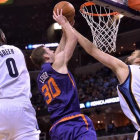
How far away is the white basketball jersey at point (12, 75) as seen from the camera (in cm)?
316

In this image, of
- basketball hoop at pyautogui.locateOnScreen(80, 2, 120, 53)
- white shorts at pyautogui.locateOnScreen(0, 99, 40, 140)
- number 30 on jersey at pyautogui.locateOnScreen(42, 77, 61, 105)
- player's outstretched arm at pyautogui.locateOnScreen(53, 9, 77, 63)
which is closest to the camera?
white shorts at pyautogui.locateOnScreen(0, 99, 40, 140)

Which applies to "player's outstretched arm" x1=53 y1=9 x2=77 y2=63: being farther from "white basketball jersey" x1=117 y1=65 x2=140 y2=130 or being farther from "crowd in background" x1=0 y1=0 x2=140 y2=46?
"crowd in background" x1=0 y1=0 x2=140 y2=46

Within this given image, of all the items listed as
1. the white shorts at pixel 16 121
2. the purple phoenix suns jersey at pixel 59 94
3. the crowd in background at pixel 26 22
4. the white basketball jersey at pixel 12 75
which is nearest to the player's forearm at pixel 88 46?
the purple phoenix suns jersey at pixel 59 94

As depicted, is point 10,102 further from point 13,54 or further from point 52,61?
point 52,61

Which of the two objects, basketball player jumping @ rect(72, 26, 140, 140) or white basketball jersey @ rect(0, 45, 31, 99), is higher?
white basketball jersey @ rect(0, 45, 31, 99)

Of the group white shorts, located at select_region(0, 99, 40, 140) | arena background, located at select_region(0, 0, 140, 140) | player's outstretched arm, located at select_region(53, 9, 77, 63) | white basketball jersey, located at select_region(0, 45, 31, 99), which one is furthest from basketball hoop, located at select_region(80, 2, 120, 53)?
arena background, located at select_region(0, 0, 140, 140)

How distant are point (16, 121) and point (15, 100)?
189 mm

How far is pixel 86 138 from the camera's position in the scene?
3.35 meters

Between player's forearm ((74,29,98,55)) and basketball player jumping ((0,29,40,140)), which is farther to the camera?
player's forearm ((74,29,98,55))

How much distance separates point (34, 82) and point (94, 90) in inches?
194

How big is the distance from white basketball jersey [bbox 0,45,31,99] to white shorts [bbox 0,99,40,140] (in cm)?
8

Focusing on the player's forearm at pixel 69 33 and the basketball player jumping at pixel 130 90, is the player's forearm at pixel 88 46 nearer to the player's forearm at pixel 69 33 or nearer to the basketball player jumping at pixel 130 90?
the player's forearm at pixel 69 33

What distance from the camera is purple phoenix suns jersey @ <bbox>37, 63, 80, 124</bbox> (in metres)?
3.51

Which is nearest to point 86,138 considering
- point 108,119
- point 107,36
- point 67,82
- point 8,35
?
point 67,82
